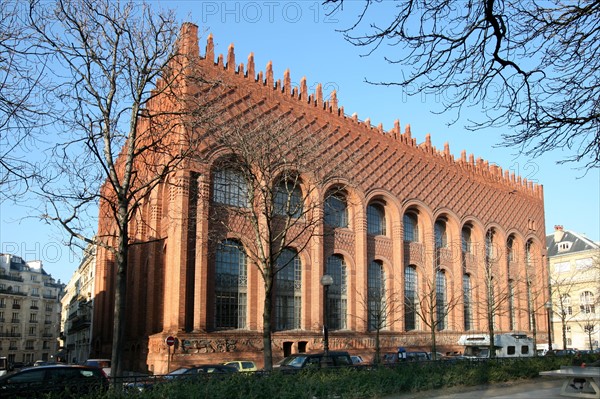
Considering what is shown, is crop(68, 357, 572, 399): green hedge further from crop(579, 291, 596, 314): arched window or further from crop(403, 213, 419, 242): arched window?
crop(579, 291, 596, 314): arched window

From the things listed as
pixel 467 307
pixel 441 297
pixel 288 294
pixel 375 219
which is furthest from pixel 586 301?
pixel 288 294

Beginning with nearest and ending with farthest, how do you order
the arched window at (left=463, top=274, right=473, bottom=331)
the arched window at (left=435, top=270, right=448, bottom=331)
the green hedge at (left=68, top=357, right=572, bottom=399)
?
the green hedge at (left=68, top=357, right=572, bottom=399)
the arched window at (left=435, top=270, right=448, bottom=331)
the arched window at (left=463, top=274, right=473, bottom=331)

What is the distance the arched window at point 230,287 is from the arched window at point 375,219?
Answer: 438 inches

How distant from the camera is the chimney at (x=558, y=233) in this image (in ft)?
240

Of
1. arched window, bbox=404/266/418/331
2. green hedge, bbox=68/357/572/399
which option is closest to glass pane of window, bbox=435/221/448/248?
arched window, bbox=404/266/418/331

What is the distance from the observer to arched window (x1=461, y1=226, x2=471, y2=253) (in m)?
46.1

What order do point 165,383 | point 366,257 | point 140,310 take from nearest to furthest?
1. point 165,383
2. point 140,310
3. point 366,257

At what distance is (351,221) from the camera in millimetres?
36969

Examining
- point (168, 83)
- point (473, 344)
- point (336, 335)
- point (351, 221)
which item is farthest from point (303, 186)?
point (168, 83)

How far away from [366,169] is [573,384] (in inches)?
946

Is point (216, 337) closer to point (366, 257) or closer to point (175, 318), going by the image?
point (175, 318)

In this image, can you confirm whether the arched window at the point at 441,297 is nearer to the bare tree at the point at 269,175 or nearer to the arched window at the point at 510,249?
the arched window at the point at 510,249

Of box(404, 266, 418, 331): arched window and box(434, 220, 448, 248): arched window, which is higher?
box(434, 220, 448, 248): arched window

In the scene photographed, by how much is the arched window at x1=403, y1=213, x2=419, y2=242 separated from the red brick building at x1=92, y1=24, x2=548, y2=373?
0.16 meters
